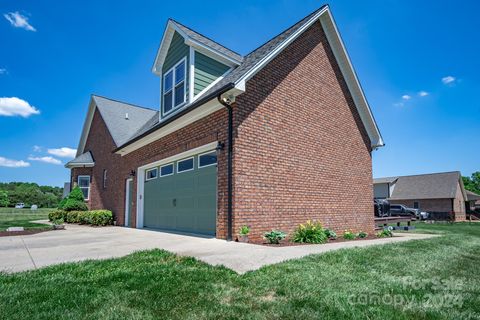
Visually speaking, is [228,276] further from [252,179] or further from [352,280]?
[252,179]

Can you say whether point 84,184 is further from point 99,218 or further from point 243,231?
point 243,231

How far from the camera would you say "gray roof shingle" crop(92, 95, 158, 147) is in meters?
19.4

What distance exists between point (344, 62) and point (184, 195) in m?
8.51

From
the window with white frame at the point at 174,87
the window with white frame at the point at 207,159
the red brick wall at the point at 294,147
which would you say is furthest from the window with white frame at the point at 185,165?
the window with white frame at the point at 174,87

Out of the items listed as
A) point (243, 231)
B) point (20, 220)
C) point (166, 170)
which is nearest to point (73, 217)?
point (20, 220)

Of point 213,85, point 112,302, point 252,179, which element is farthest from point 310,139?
point 112,302

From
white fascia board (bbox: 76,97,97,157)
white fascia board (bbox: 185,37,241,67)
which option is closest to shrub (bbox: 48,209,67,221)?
white fascia board (bbox: 76,97,97,157)

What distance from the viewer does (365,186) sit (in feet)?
43.1

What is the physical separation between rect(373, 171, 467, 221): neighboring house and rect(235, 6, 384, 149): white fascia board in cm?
3426

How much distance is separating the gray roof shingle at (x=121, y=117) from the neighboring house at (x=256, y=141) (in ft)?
15.4

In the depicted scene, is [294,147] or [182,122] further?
[182,122]

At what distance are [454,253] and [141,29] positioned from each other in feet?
41.7

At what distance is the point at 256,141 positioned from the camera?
8.84 metres

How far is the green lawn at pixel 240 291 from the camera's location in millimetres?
3061
